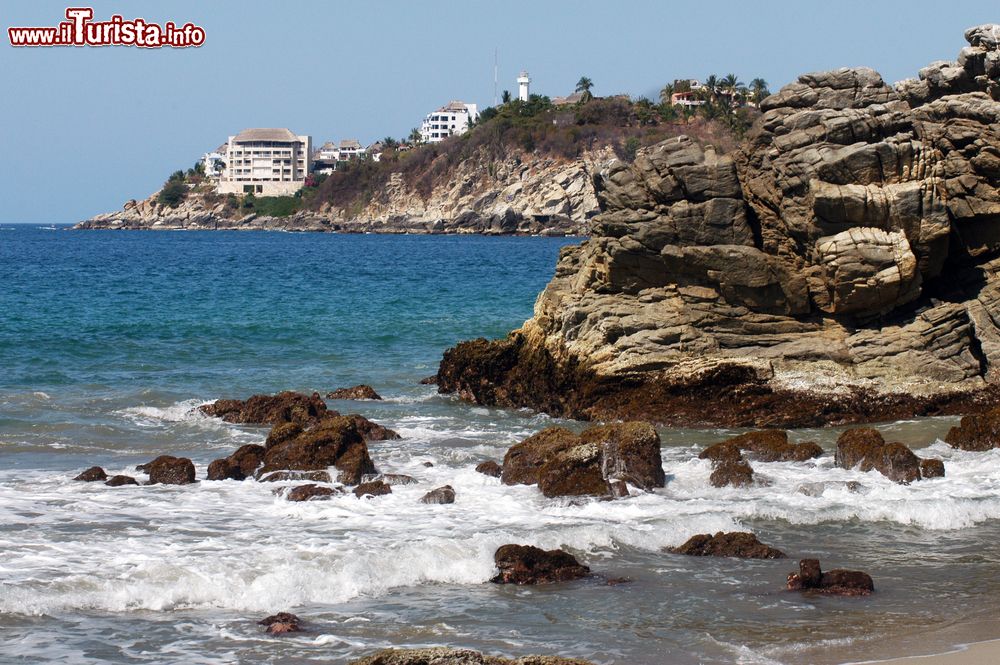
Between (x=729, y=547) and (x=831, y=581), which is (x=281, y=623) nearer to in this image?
(x=729, y=547)

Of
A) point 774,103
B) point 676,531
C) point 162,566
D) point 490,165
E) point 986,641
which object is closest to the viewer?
point 986,641

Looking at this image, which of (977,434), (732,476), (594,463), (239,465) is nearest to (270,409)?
(239,465)

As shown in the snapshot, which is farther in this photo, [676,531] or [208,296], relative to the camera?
[208,296]

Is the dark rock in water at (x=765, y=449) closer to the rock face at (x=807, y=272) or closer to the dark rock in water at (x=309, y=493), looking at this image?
the rock face at (x=807, y=272)

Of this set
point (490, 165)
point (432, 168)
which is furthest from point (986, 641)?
point (432, 168)

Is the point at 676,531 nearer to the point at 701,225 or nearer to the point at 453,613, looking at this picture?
the point at 453,613

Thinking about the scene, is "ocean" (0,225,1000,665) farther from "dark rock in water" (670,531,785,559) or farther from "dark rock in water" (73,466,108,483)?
"dark rock in water" (73,466,108,483)

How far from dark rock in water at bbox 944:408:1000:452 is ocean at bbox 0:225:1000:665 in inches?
12.6

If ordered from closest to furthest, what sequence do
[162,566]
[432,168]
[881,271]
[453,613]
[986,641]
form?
[986,641]
[453,613]
[162,566]
[881,271]
[432,168]

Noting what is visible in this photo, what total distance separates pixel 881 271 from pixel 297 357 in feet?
47.0

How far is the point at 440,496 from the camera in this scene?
522 inches

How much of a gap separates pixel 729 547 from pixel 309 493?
4854mm

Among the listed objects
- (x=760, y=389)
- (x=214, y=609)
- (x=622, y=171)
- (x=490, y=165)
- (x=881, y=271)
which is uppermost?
(x=490, y=165)

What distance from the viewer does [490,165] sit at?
132m
